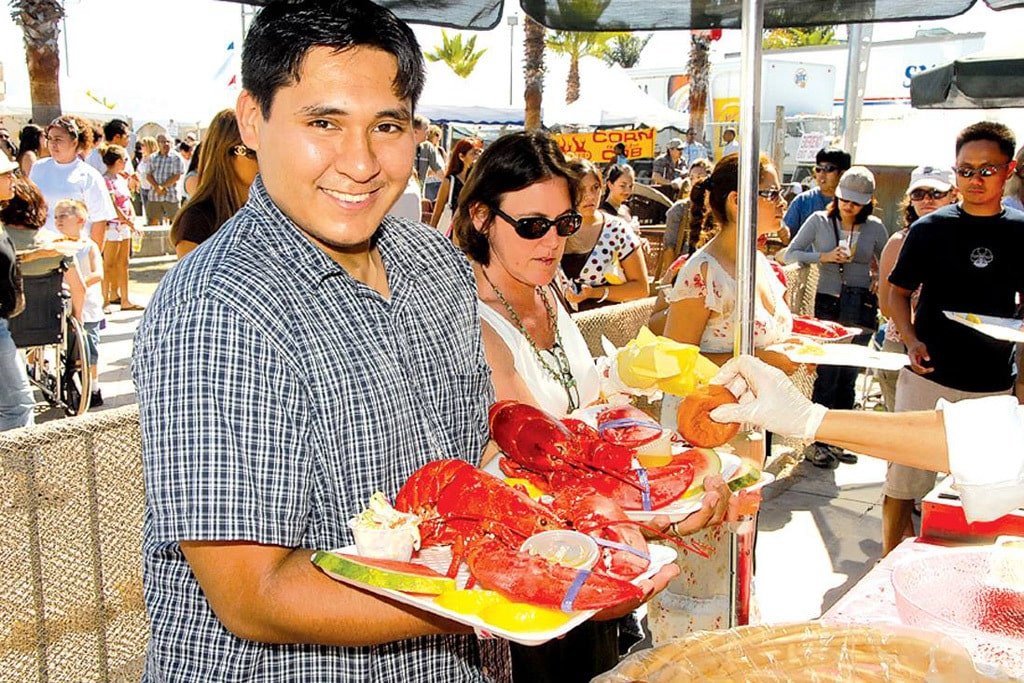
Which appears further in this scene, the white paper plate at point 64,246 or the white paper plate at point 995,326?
the white paper plate at point 64,246

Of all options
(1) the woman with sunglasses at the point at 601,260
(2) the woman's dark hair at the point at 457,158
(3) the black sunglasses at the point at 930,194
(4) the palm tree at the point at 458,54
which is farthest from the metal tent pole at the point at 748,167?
(4) the palm tree at the point at 458,54

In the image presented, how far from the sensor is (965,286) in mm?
4270

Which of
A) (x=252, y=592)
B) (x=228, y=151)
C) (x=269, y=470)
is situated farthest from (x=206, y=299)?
(x=228, y=151)

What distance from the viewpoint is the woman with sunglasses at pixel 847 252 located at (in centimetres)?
670

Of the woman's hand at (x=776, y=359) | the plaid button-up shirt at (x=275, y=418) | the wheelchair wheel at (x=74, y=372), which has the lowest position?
the wheelchair wheel at (x=74, y=372)

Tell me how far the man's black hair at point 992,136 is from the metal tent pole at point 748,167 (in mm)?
2185

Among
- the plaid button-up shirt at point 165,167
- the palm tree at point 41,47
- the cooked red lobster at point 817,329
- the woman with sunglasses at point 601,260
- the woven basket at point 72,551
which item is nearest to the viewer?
the woven basket at point 72,551

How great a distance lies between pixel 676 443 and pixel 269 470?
1244mm

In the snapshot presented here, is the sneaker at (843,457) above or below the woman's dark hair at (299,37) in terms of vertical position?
below

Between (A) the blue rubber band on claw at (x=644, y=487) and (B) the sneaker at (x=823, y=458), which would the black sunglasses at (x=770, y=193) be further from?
(A) the blue rubber band on claw at (x=644, y=487)

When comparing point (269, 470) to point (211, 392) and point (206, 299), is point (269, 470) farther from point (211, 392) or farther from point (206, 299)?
point (206, 299)

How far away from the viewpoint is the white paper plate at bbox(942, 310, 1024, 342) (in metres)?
3.66

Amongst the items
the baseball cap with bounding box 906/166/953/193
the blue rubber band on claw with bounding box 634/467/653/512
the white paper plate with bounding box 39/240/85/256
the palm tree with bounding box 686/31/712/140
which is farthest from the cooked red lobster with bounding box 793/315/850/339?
the palm tree with bounding box 686/31/712/140

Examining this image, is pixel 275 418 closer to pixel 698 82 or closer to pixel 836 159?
pixel 836 159
